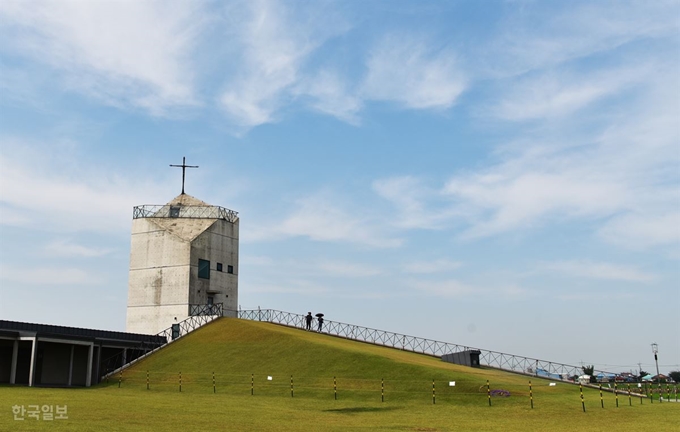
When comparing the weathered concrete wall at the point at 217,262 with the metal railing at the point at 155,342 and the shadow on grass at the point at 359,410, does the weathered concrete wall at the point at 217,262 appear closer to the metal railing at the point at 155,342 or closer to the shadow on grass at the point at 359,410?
the metal railing at the point at 155,342

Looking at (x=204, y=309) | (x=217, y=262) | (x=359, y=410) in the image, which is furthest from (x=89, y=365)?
(x=217, y=262)

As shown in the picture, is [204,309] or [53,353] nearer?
[53,353]

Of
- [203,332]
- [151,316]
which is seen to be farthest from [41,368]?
[151,316]

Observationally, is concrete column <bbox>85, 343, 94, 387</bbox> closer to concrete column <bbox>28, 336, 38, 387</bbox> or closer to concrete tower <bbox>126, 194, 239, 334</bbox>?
concrete column <bbox>28, 336, 38, 387</bbox>

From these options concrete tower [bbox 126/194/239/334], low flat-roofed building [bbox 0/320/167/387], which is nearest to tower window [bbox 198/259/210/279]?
concrete tower [bbox 126/194/239/334]

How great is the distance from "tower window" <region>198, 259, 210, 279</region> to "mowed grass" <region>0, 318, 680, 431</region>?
10.8m

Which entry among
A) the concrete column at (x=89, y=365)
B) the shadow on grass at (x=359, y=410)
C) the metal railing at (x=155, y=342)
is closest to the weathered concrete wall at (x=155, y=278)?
the metal railing at (x=155, y=342)

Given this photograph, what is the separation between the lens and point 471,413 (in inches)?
1119

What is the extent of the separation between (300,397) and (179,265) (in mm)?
31888

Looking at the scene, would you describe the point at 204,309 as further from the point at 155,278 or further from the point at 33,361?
the point at 33,361

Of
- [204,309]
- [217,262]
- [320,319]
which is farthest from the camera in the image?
[217,262]

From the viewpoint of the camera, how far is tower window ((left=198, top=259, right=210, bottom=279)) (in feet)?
213

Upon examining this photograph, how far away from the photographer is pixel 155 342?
54.8m

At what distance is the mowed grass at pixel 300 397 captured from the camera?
73.5 ft
